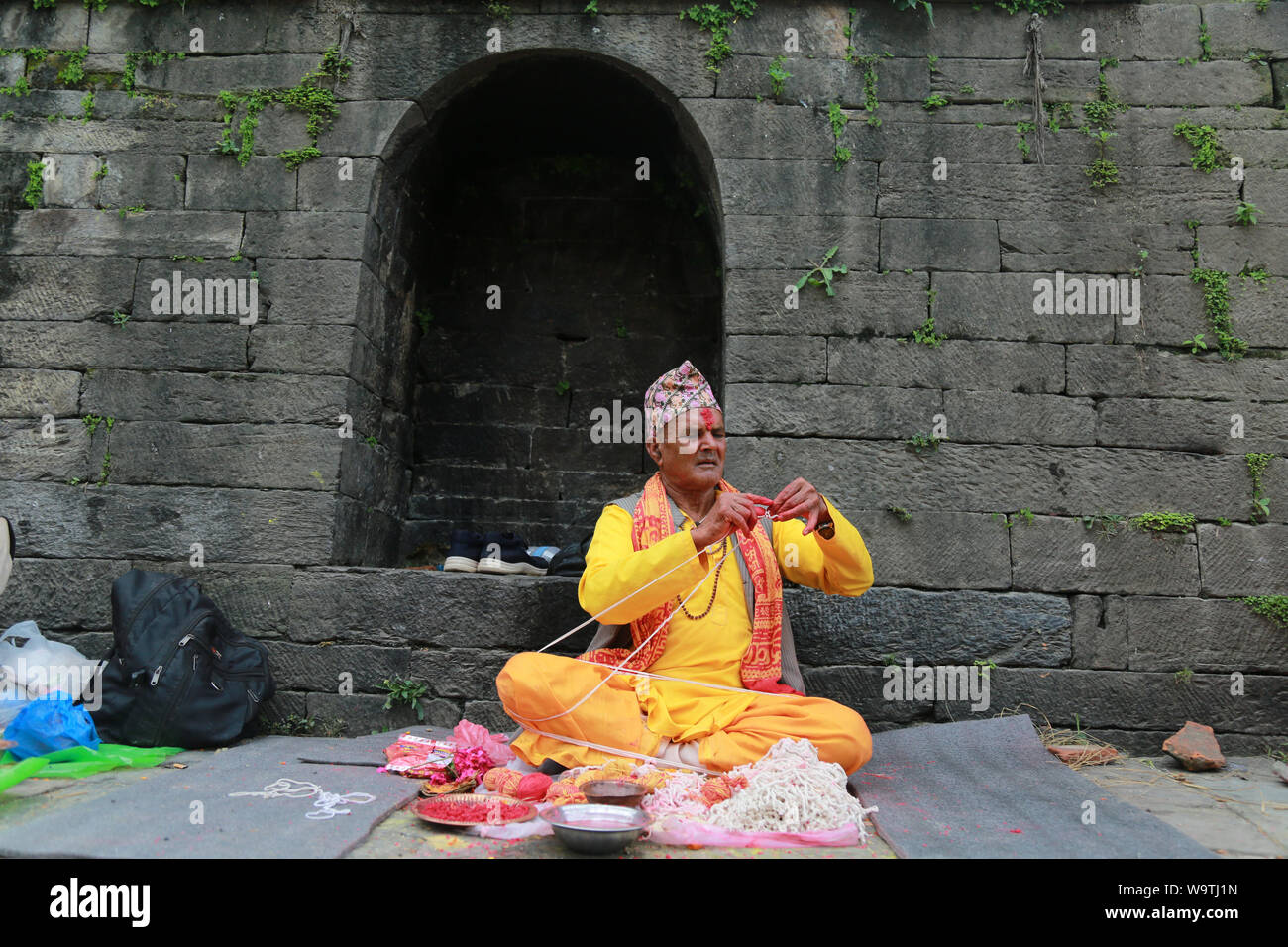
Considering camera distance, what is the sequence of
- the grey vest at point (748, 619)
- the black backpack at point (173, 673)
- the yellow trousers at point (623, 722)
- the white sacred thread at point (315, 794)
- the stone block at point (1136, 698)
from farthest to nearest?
1. the stone block at point (1136, 698)
2. the black backpack at point (173, 673)
3. the grey vest at point (748, 619)
4. the yellow trousers at point (623, 722)
5. the white sacred thread at point (315, 794)

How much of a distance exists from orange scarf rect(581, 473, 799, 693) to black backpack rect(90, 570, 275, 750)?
1.65m

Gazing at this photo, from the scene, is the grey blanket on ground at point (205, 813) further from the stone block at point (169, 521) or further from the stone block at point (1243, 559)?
the stone block at point (1243, 559)

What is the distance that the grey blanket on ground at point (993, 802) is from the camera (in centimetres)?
276

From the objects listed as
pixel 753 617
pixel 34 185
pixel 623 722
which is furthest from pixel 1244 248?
pixel 34 185

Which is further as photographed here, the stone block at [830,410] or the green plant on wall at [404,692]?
the stone block at [830,410]

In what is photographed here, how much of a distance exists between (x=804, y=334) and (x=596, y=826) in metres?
2.75

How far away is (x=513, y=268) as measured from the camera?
609cm

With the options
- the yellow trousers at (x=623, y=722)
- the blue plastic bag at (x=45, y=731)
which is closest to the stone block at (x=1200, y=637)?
the yellow trousers at (x=623, y=722)

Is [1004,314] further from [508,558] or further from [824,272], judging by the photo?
[508,558]

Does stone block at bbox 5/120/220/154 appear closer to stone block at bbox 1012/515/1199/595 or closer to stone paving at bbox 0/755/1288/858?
stone paving at bbox 0/755/1288/858

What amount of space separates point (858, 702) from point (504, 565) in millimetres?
1935

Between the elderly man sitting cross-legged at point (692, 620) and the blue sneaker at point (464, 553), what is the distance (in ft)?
4.39

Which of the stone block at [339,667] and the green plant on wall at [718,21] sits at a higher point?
the green plant on wall at [718,21]

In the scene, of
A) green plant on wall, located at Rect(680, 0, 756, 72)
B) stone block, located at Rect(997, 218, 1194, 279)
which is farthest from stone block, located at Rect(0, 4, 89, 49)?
stone block, located at Rect(997, 218, 1194, 279)
